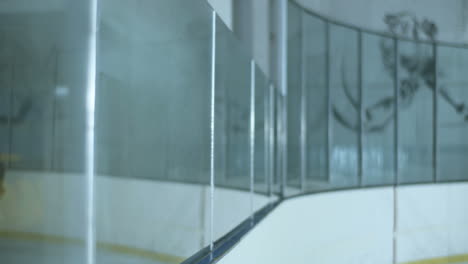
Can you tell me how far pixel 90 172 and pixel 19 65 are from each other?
0.70ft

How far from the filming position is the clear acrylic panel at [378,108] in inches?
307

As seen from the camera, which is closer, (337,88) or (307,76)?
(307,76)

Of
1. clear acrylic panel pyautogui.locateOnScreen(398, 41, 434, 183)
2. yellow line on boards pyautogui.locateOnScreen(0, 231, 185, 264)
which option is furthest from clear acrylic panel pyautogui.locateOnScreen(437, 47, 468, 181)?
yellow line on boards pyautogui.locateOnScreen(0, 231, 185, 264)

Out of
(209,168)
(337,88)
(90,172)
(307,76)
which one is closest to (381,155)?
(337,88)

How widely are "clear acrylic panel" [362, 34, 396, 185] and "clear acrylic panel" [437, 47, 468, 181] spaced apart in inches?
42.9

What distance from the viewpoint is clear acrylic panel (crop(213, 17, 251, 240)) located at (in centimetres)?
209

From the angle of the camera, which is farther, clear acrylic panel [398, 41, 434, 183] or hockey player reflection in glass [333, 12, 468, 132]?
clear acrylic panel [398, 41, 434, 183]

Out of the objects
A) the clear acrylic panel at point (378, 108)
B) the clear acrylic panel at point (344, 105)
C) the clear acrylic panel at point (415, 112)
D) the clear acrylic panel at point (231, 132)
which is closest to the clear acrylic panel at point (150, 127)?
the clear acrylic panel at point (231, 132)

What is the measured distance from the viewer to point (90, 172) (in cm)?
78

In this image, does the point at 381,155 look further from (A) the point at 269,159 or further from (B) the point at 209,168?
(B) the point at 209,168

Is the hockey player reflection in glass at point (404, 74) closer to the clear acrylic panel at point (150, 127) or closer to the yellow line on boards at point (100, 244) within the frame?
the clear acrylic panel at point (150, 127)

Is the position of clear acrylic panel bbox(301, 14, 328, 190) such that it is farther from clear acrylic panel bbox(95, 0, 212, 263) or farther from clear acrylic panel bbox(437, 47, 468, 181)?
clear acrylic panel bbox(95, 0, 212, 263)

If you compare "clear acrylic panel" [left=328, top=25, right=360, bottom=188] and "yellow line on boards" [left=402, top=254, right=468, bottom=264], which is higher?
"clear acrylic panel" [left=328, top=25, right=360, bottom=188]

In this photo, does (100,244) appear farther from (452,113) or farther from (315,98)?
(452,113)
